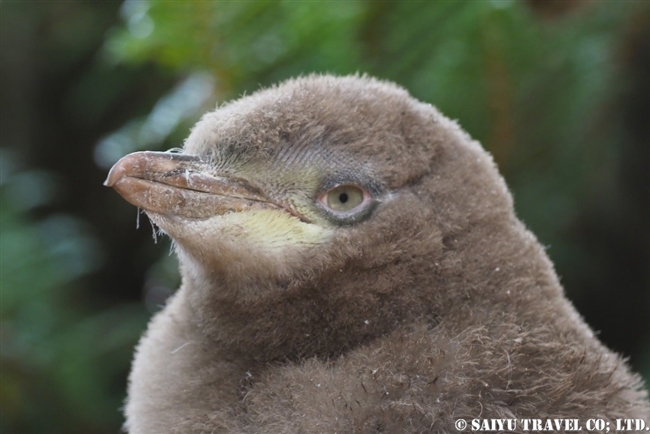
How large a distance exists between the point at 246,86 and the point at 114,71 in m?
0.91

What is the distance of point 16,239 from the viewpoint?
96.5 inches

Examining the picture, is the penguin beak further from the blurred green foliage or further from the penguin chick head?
the blurred green foliage

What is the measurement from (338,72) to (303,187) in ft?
2.73

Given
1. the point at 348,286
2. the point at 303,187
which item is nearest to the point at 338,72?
the point at 303,187

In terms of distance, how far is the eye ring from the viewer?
118cm

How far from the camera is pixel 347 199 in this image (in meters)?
1.18

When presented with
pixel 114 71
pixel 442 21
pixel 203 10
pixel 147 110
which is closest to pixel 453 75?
pixel 442 21

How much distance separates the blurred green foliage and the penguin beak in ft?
2.88

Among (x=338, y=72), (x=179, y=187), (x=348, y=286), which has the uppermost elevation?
(x=338, y=72)

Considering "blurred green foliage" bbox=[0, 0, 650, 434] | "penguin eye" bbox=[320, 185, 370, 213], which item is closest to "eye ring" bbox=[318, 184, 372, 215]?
"penguin eye" bbox=[320, 185, 370, 213]

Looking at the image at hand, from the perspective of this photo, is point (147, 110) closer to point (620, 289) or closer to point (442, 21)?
point (442, 21)

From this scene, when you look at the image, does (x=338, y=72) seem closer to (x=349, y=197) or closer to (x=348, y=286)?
(x=349, y=197)

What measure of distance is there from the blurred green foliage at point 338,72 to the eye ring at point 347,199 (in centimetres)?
84

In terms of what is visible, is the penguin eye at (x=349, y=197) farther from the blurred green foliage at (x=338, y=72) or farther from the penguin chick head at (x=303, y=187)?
the blurred green foliage at (x=338, y=72)
